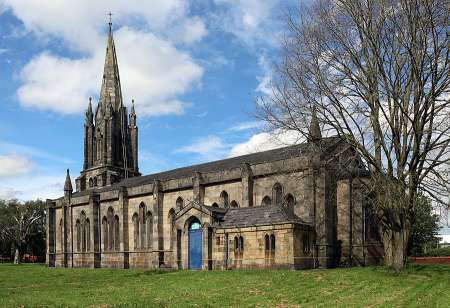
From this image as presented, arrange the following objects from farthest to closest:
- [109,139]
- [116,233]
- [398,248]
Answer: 1. [109,139]
2. [116,233]
3. [398,248]

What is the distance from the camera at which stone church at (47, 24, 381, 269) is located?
104ft

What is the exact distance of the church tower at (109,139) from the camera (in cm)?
6059

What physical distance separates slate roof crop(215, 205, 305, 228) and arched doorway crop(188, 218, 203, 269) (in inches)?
99.4

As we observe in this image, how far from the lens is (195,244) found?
120 ft

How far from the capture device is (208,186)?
135 ft

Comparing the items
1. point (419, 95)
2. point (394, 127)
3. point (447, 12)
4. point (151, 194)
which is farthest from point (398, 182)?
point (151, 194)

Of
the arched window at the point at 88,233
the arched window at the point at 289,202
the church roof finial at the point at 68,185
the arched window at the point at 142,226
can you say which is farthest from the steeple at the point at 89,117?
the arched window at the point at 289,202

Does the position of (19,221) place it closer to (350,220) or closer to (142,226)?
(142,226)

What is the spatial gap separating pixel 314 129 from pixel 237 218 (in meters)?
9.64

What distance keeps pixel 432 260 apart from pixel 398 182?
23.3 metres

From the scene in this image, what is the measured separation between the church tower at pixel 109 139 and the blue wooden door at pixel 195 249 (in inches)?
1014

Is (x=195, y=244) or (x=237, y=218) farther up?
(x=237, y=218)

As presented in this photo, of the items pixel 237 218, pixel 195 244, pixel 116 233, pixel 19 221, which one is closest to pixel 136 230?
pixel 116 233

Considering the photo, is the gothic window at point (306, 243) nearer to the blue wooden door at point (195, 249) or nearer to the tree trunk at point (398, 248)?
the tree trunk at point (398, 248)
